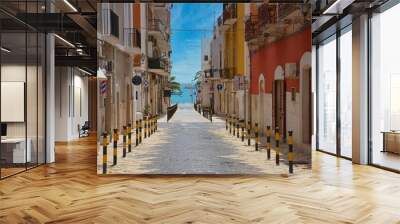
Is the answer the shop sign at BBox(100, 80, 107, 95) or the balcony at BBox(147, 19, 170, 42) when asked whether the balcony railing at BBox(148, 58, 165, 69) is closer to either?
the balcony at BBox(147, 19, 170, 42)

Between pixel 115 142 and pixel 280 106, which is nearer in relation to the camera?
pixel 115 142

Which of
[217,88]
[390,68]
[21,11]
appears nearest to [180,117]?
[217,88]

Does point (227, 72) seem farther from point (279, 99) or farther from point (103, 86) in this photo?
point (103, 86)

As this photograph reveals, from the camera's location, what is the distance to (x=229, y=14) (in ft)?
26.0

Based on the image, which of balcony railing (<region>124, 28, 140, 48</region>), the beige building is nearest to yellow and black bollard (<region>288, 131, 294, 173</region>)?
the beige building

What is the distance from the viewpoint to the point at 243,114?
8305 mm

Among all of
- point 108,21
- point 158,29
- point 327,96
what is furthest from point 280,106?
point 327,96

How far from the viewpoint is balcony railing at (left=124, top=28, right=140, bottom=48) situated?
25.8ft

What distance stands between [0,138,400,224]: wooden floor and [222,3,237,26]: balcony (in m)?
2.73

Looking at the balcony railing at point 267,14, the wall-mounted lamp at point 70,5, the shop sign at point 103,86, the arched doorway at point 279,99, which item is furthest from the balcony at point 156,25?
the arched doorway at point 279,99

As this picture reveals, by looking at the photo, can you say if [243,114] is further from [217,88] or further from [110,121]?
[110,121]

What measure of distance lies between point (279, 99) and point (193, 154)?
1.82m

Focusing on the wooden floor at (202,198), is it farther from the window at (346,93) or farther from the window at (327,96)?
the window at (327,96)

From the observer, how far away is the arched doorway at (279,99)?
798 centimetres
